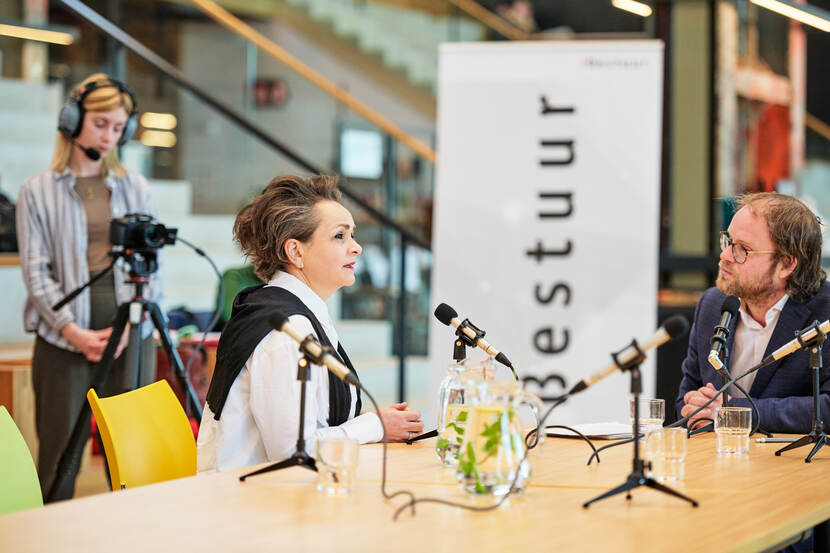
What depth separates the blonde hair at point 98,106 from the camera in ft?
11.8

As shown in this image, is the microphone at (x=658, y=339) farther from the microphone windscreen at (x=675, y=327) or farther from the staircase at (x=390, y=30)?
the staircase at (x=390, y=30)

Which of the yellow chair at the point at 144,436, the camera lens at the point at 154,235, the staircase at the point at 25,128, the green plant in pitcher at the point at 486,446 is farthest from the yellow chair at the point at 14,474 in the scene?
the staircase at the point at 25,128

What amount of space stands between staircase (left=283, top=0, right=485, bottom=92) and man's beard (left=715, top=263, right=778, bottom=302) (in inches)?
267

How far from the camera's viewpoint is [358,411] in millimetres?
2488

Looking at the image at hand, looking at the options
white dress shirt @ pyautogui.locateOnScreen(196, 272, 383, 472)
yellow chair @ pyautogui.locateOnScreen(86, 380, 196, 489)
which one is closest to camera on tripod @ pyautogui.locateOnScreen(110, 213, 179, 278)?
yellow chair @ pyautogui.locateOnScreen(86, 380, 196, 489)

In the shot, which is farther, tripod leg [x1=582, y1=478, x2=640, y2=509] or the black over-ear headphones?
the black over-ear headphones

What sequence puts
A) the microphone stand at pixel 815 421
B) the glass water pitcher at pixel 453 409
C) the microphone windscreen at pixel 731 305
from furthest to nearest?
the microphone windscreen at pixel 731 305
the microphone stand at pixel 815 421
the glass water pitcher at pixel 453 409

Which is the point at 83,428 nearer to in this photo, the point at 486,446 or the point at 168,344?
the point at 168,344

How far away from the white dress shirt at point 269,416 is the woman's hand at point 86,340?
4.42ft

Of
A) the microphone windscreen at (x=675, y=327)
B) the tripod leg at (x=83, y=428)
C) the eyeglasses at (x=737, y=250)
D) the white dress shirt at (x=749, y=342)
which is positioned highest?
the eyeglasses at (x=737, y=250)

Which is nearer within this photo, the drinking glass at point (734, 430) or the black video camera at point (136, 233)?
the drinking glass at point (734, 430)

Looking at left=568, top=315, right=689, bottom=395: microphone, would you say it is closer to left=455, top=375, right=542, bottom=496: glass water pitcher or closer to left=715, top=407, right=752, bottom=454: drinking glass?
left=455, top=375, right=542, bottom=496: glass water pitcher

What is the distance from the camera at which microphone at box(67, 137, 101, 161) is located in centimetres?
357

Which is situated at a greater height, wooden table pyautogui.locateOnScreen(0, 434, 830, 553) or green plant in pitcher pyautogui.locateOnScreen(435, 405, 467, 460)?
green plant in pitcher pyautogui.locateOnScreen(435, 405, 467, 460)
